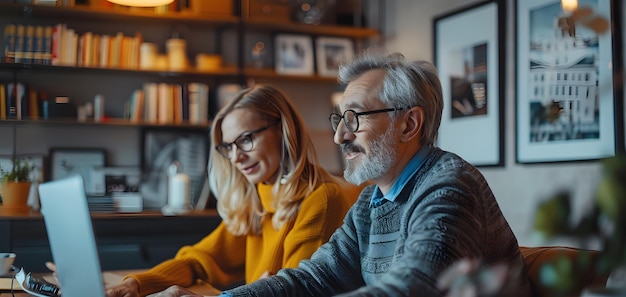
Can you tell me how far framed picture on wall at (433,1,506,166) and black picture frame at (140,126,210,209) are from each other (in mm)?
1579

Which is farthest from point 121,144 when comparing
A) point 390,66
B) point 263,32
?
point 390,66

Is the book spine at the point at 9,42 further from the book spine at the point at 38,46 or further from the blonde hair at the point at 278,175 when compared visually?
the blonde hair at the point at 278,175

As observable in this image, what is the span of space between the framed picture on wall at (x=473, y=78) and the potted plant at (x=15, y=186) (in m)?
2.54

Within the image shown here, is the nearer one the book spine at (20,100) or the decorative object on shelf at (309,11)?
the book spine at (20,100)

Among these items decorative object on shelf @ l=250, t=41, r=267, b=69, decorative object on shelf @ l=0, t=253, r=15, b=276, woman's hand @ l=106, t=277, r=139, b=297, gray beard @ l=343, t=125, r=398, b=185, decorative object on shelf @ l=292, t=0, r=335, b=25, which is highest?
decorative object on shelf @ l=292, t=0, r=335, b=25

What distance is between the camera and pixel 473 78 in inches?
177

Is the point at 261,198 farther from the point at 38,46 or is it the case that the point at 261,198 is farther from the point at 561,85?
the point at 38,46

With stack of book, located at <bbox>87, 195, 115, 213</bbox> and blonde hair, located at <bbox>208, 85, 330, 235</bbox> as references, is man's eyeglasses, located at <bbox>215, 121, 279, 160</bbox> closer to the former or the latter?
blonde hair, located at <bbox>208, 85, 330, 235</bbox>

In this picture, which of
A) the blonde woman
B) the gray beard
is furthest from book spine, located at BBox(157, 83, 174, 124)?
the gray beard

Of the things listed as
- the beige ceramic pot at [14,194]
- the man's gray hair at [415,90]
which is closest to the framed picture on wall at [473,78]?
the man's gray hair at [415,90]

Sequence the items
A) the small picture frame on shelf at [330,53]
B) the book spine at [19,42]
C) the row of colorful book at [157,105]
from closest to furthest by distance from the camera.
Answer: the book spine at [19,42]
the row of colorful book at [157,105]
the small picture frame on shelf at [330,53]

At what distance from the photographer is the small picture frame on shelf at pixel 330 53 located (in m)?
5.38

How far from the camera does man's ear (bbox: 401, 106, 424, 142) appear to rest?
189cm

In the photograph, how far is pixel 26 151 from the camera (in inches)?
132
